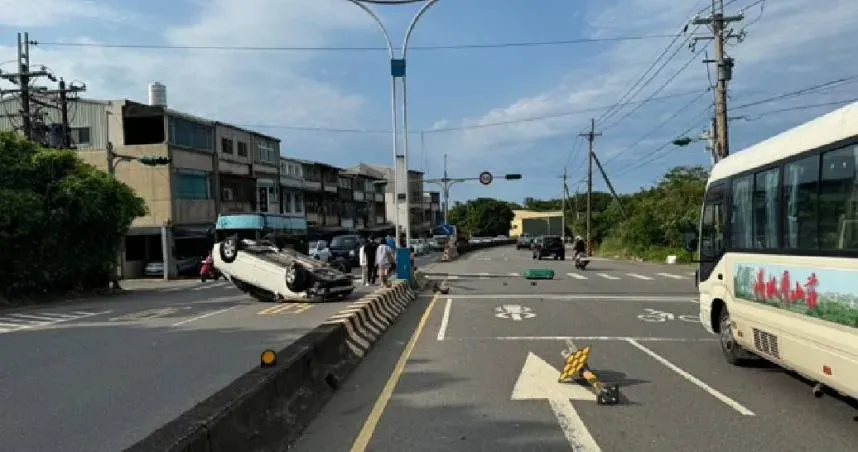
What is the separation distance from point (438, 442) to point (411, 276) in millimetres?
17103

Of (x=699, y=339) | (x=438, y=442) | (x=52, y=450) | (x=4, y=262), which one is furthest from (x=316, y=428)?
(x=4, y=262)

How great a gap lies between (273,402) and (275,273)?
15.0 metres

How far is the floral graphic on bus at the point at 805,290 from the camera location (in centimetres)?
630

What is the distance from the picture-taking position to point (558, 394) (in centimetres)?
833

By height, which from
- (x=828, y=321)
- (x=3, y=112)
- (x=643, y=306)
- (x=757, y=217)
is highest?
(x=3, y=112)

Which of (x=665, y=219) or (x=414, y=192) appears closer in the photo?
(x=665, y=219)

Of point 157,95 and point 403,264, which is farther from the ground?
point 157,95

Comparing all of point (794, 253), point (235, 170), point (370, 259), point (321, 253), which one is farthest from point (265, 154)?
point (794, 253)

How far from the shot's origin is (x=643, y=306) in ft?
62.8

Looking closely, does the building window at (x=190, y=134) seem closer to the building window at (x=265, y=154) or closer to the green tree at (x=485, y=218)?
the building window at (x=265, y=154)

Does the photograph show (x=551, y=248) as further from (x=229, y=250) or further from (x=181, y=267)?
(x=229, y=250)

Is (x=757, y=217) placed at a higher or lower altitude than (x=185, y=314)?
higher

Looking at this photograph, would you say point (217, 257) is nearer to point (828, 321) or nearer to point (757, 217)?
point (757, 217)

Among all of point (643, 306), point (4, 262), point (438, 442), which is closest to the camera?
point (438, 442)
